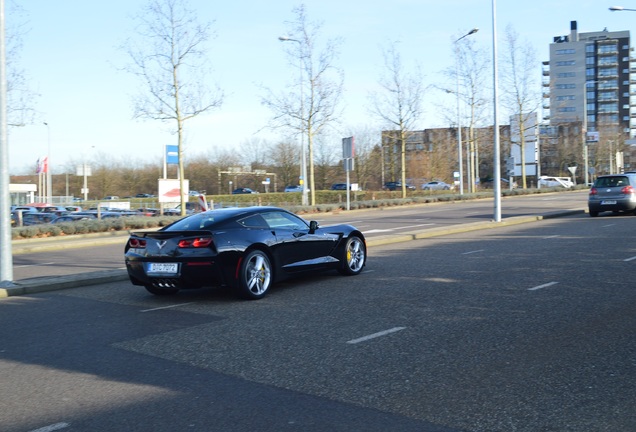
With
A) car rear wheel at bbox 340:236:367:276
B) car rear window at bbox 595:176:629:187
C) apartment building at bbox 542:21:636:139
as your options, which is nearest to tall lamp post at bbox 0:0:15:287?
car rear wheel at bbox 340:236:367:276

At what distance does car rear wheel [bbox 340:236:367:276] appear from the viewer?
37.3 feet

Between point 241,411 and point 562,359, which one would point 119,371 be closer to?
point 241,411

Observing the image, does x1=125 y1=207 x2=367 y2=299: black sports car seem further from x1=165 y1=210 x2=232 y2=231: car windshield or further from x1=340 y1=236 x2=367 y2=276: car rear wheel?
x1=340 y1=236 x2=367 y2=276: car rear wheel

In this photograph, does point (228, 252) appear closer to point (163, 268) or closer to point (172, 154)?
point (163, 268)

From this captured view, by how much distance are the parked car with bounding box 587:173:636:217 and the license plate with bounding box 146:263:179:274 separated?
1961 centimetres

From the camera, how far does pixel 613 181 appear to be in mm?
24609

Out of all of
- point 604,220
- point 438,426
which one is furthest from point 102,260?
point 604,220

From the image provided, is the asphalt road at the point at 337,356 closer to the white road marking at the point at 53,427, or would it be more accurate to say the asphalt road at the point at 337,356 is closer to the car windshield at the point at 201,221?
the white road marking at the point at 53,427

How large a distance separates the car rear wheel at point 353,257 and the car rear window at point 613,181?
16297 millimetres

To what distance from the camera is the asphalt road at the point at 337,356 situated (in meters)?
4.65

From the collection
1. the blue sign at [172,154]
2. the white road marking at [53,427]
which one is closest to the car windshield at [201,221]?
the white road marking at [53,427]

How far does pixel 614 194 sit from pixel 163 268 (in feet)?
65.9

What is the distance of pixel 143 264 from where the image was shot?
9.41 meters

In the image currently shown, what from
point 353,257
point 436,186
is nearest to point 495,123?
point 353,257
